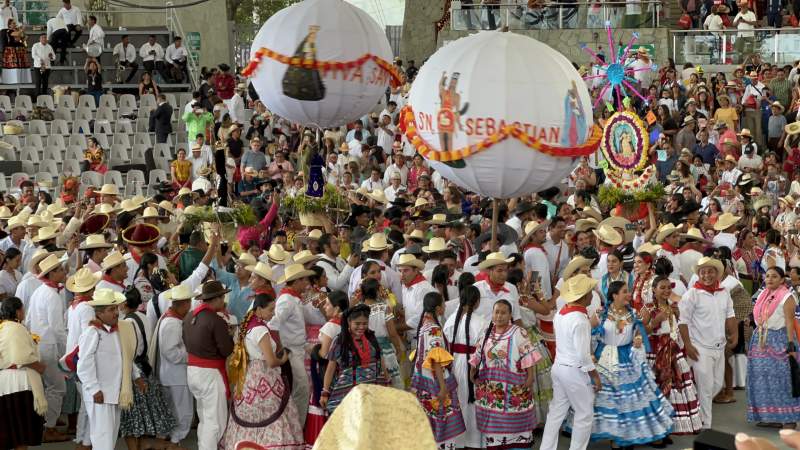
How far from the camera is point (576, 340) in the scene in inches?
328

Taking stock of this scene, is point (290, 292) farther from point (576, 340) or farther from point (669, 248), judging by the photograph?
point (669, 248)

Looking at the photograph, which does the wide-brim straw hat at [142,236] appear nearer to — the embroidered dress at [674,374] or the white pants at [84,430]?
the white pants at [84,430]

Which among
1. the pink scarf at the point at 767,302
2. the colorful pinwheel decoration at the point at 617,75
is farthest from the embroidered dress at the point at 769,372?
the colorful pinwheel decoration at the point at 617,75

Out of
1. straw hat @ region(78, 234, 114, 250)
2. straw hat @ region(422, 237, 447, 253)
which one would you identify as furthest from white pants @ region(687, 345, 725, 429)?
straw hat @ region(78, 234, 114, 250)

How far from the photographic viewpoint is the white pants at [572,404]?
848 centimetres

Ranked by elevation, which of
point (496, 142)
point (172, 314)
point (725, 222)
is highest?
point (496, 142)

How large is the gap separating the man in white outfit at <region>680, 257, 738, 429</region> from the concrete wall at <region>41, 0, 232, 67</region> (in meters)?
20.4

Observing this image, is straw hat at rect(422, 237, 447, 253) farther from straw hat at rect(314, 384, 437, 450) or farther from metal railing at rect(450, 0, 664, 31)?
metal railing at rect(450, 0, 664, 31)

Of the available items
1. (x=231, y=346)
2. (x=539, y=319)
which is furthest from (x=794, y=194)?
(x=231, y=346)

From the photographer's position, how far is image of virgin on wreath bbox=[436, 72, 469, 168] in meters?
8.82

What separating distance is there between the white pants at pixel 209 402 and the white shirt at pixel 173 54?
55.9 feet

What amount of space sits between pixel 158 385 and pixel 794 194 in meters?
10.00

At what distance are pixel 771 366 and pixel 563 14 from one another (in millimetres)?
15463

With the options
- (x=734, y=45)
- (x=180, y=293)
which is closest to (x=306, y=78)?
(x=180, y=293)
